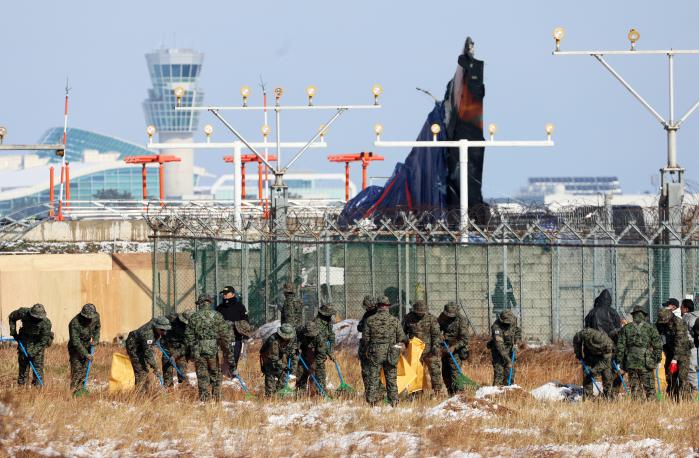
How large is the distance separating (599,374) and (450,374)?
2019 mm

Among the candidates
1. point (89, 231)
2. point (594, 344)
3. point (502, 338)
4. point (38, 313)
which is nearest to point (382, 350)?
point (502, 338)

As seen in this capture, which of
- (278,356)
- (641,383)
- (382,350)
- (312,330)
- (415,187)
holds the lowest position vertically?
(641,383)

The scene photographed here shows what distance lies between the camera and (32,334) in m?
19.8

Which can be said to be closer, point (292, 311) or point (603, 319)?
point (603, 319)

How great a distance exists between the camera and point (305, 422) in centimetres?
1686

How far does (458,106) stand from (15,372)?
17161 mm

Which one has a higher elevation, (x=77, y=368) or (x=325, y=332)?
(x=325, y=332)

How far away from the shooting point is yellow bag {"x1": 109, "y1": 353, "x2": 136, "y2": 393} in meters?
19.3

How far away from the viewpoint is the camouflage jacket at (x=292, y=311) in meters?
22.6

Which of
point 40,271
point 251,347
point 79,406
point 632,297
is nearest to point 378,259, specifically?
point 251,347

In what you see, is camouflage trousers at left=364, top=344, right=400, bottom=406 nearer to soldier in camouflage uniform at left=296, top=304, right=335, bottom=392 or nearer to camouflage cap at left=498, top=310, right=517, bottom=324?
soldier in camouflage uniform at left=296, top=304, right=335, bottom=392

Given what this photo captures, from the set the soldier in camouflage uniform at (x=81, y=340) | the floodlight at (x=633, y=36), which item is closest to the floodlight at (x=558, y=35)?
the floodlight at (x=633, y=36)

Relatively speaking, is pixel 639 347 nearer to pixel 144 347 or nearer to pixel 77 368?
pixel 144 347

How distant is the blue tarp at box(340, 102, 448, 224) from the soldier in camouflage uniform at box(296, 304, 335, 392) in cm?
1882
